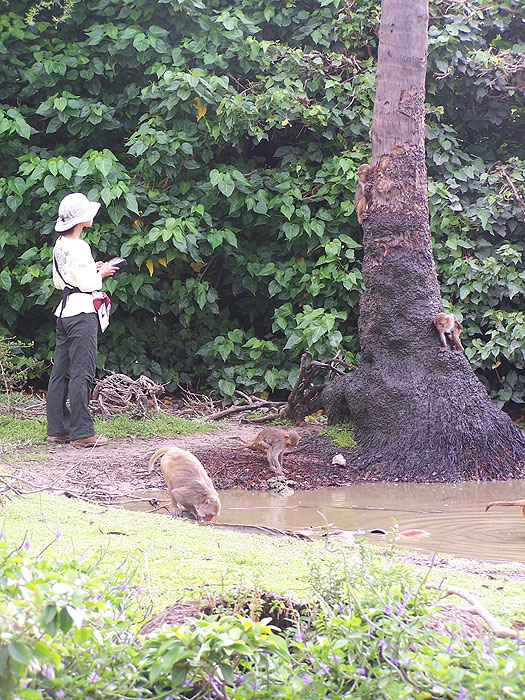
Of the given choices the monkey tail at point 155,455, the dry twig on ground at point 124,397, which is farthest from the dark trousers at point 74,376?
the monkey tail at point 155,455

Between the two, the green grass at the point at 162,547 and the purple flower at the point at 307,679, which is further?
the green grass at the point at 162,547

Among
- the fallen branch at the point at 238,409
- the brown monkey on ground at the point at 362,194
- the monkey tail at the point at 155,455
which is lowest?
the monkey tail at the point at 155,455

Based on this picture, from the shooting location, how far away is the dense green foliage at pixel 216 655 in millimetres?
1721

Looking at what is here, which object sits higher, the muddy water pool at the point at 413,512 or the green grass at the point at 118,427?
the green grass at the point at 118,427

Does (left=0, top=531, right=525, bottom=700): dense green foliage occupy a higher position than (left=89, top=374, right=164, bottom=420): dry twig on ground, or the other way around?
(left=89, top=374, right=164, bottom=420): dry twig on ground

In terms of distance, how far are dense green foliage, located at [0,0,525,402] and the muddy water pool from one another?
367cm

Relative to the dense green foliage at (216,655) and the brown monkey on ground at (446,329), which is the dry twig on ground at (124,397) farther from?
the dense green foliage at (216,655)

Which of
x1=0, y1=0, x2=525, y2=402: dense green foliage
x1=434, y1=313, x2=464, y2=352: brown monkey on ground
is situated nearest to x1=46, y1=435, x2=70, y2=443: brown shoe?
x1=0, y1=0, x2=525, y2=402: dense green foliage

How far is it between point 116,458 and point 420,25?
16.3 feet

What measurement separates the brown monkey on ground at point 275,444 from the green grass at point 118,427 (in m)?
1.73

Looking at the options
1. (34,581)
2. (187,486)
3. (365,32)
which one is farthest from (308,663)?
(365,32)

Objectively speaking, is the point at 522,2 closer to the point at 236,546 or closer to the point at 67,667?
the point at 236,546

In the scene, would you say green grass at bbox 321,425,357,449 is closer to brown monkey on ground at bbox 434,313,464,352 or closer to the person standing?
brown monkey on ground at bbox 434,313,464,352

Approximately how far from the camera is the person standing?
7.78 metres
